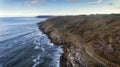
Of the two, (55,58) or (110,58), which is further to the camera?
(55,58)

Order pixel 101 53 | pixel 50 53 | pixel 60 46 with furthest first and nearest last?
pixel 60 46, pixel 50 53, pixel 101 53

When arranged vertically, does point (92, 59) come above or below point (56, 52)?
above

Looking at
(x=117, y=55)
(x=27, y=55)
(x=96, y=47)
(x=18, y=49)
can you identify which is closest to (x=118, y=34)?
(x=96, y=47)

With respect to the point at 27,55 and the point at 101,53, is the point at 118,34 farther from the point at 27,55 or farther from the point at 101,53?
the point at 27,55

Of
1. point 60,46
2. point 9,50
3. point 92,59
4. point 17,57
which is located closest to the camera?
point 92,59

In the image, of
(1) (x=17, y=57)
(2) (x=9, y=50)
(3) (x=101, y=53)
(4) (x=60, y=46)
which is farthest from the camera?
(4) (x=60, y=46)

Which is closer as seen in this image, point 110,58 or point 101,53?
point 110,58

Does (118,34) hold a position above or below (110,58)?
above

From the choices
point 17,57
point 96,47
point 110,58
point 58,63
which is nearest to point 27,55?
point 17,57

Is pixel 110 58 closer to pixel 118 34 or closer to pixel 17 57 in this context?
pixel 118 34
